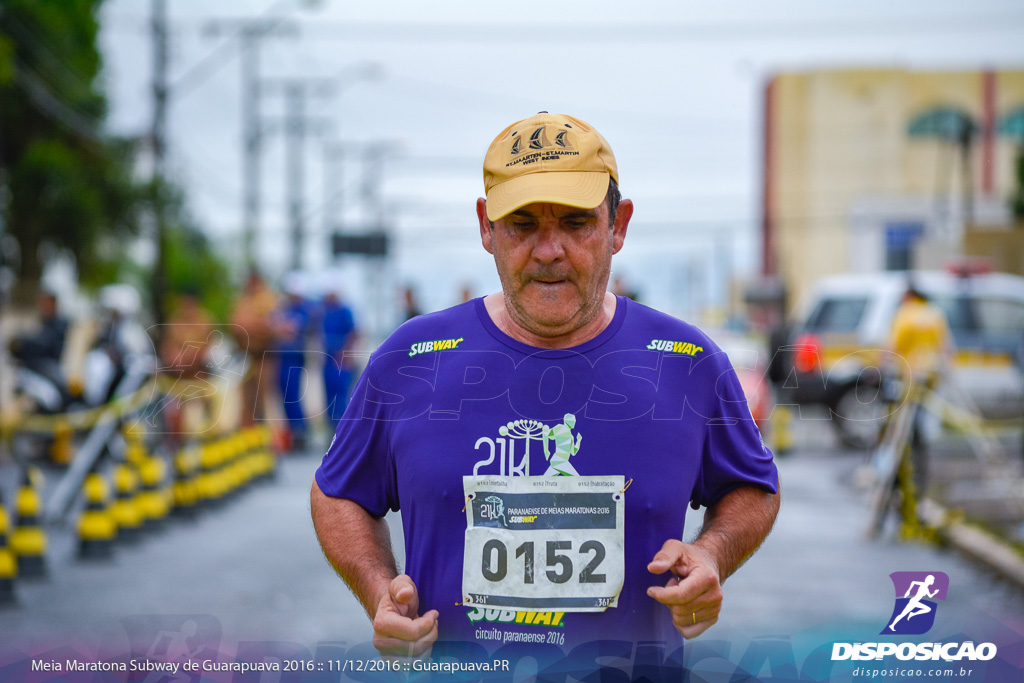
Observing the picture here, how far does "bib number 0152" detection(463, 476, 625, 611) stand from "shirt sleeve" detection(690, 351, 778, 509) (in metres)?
0.27

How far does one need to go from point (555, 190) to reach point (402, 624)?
0.96 metres

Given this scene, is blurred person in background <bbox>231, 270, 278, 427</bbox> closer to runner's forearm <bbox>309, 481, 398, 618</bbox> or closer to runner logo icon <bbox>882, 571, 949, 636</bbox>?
runner's forearm <bbox>309, 481, 398, 618</bbox>

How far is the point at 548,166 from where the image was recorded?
2492 millimetres

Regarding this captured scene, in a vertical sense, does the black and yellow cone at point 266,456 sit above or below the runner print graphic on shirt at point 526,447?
below

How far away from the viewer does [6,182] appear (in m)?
31.0

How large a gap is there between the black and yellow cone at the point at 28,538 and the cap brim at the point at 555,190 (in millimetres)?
6244

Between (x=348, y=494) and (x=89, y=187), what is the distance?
3137cm

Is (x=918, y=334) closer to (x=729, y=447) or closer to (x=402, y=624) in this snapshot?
(x=729, y=447)

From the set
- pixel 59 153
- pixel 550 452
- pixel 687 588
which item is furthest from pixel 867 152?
pixel 687 588

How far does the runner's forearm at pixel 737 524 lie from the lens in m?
2.60

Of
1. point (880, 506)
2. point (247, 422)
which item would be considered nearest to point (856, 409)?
point (880, 506)

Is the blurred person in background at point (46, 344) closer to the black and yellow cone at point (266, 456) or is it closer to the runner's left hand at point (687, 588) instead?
the black and yellow cone at point (266, 456)

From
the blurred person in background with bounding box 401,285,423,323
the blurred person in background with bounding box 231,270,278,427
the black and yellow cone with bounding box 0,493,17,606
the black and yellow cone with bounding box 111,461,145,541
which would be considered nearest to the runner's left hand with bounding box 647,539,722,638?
the black and yellow cone with bounding box 0,493,17,606

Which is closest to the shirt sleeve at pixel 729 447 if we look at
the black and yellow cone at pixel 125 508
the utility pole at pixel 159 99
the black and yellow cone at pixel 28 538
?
the black and yellow cone at pixel 28 538
